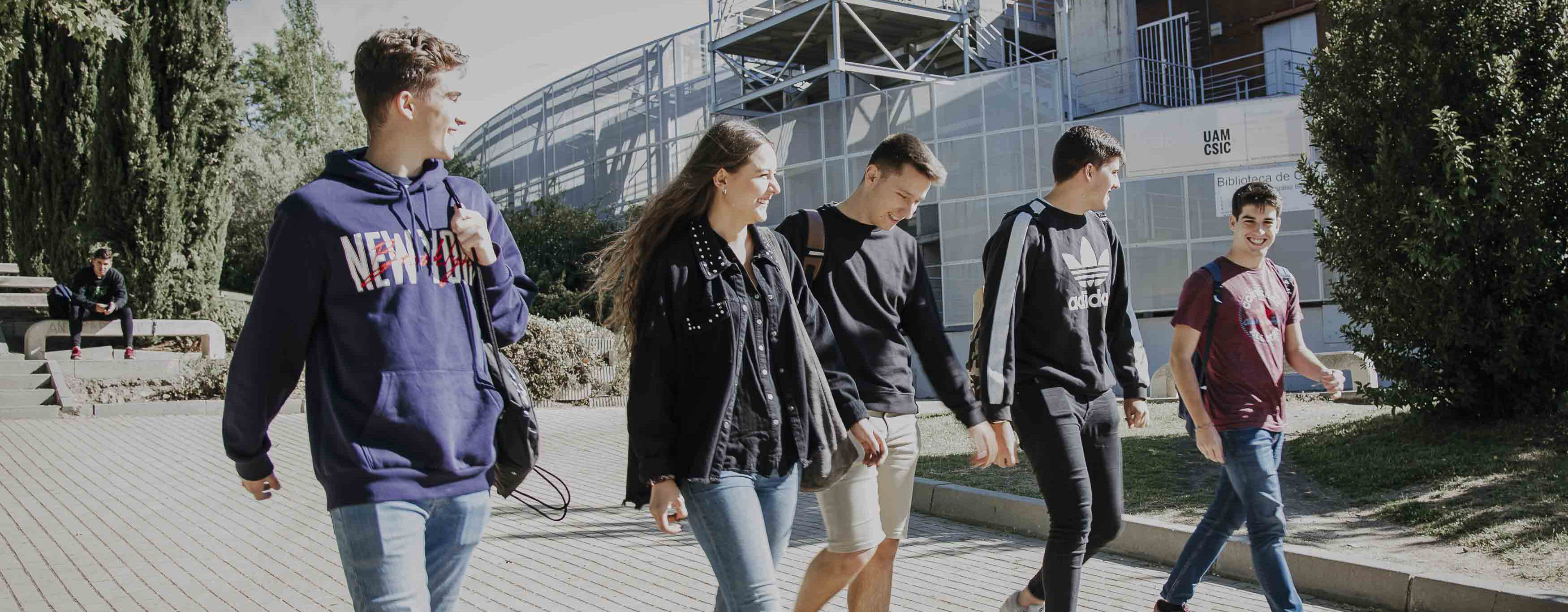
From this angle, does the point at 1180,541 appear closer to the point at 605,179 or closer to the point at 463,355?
the point at 463,355

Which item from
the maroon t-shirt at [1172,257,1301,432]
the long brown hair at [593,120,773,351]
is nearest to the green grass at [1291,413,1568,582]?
the maroon t-shirt at [1172,257,1301,432]

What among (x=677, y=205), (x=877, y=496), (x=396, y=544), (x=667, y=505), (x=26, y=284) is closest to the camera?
(x=396, y=544)

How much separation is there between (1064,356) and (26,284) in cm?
2001

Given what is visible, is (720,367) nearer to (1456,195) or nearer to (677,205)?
(677,205)

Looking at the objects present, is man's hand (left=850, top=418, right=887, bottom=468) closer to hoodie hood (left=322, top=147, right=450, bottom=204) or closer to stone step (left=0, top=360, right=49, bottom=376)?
hoodie hood (left=322, top=147, right=450, bottom=204)

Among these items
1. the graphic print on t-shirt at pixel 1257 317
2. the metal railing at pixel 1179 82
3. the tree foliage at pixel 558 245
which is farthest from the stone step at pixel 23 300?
the metal railing at pixel 1179 82

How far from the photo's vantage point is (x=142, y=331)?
18984 millimetres

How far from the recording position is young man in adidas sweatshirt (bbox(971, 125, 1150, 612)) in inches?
162

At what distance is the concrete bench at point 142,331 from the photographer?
17703 millimetres

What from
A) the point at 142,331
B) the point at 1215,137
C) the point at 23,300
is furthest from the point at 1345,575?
the point at 23,300

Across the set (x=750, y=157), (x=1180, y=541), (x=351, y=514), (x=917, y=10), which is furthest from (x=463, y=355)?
(x=917, y=10)

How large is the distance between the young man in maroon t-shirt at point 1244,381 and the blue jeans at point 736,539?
7.18 ft

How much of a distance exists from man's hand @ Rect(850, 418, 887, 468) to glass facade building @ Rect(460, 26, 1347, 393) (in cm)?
1835

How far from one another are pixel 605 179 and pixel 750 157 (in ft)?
102
